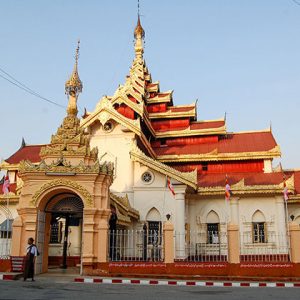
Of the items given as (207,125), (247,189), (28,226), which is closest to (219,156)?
(247,189)

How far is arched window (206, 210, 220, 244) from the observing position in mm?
21047

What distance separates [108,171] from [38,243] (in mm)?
3418

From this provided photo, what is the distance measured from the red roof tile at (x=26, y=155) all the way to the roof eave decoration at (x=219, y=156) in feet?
26.6

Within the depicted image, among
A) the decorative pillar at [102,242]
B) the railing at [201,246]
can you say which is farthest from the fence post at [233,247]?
the railing at [201,246]

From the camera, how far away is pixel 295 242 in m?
13.7

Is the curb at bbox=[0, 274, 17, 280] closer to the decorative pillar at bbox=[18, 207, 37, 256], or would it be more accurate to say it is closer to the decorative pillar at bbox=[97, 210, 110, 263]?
the decorative pillar at bbox=[18, 207, 37, 256]

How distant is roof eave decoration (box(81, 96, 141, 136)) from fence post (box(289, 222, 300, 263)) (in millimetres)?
10172

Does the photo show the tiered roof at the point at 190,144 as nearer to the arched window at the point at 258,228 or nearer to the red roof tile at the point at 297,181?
the red roof tile at the point at 297,181

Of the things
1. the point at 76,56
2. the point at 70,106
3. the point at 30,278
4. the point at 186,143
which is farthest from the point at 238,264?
the point at 186,143

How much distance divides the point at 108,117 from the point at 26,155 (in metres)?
7.66

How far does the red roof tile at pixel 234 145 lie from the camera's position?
23.7 meters

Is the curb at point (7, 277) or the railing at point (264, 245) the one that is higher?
the railing at point (264, 245)

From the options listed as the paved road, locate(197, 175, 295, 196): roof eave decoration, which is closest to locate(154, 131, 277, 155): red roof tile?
locate(197, 175, 295, 196): roof eave decoration

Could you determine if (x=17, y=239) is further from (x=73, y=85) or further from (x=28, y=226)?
(x=73, y=85)
